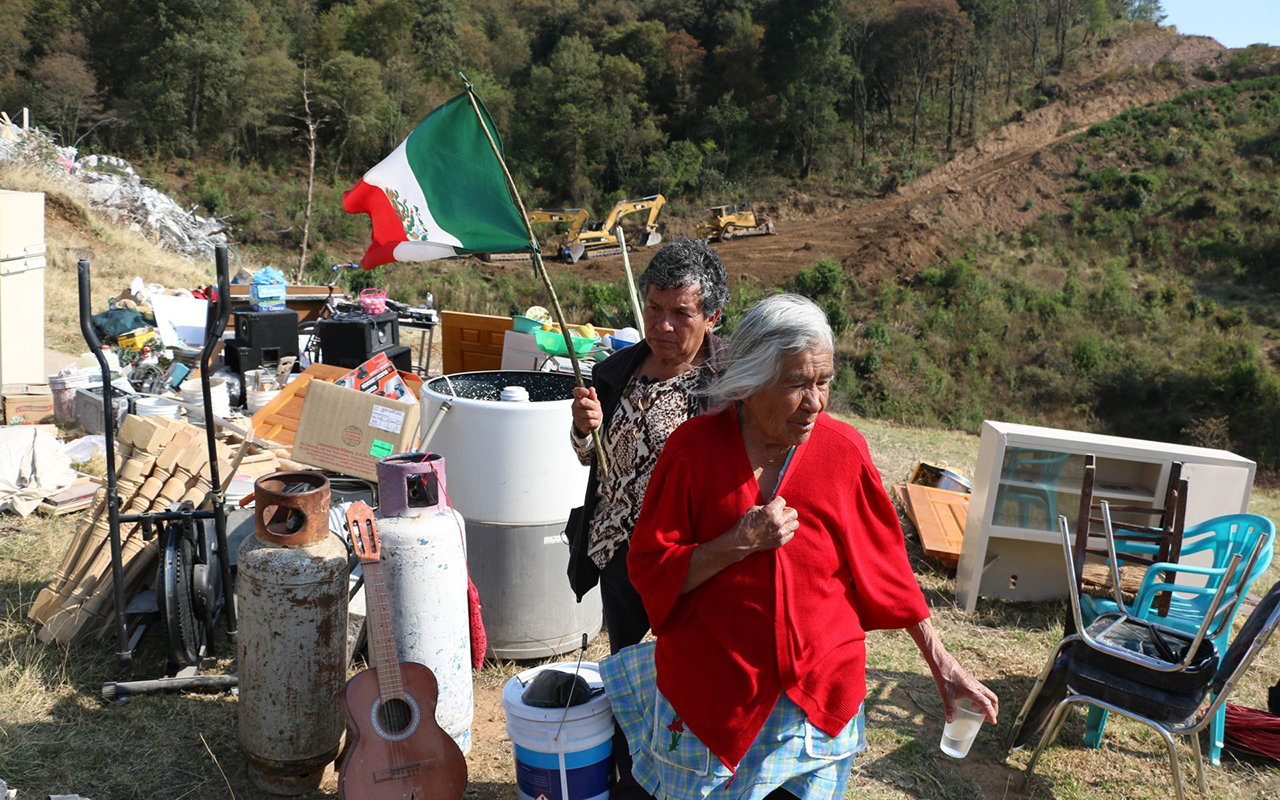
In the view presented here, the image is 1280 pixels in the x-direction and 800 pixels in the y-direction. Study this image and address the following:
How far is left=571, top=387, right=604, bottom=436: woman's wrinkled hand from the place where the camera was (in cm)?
245

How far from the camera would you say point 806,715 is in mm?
1812

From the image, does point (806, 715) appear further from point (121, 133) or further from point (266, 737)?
point (121, 133)

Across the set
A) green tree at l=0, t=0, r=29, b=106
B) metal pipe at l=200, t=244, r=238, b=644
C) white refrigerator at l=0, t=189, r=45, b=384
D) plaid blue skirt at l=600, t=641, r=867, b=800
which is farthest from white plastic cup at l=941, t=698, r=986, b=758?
green tree at l=0, t=0, r=29, b=106

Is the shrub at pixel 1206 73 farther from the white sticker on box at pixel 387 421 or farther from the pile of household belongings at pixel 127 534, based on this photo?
the pile of household belongings at pixel 127 534

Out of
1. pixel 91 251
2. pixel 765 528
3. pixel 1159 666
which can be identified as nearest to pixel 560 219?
pixel 91 251

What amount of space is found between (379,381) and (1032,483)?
4109 millimetres

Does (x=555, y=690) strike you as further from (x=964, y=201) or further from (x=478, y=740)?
(x=964, y=201)

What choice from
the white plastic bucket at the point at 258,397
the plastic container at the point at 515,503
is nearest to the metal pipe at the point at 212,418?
the plastic container at the point at 515,503

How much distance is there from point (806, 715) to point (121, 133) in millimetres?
42955

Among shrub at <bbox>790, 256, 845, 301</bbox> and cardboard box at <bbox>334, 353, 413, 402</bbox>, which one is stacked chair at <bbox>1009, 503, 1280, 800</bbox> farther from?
shrub at <bbox>790, 256, 845, 301</bbox>

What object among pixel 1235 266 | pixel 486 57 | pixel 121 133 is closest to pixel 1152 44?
pixel 1235 266

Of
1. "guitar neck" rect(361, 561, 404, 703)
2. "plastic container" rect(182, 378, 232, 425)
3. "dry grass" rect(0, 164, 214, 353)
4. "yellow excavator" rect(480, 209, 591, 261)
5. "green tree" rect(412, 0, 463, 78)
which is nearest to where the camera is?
"guitar neck" rect(361, 561, 404, 703)

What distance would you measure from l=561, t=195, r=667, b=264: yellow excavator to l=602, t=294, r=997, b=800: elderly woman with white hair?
959 inches

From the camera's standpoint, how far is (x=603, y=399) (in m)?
2.59
